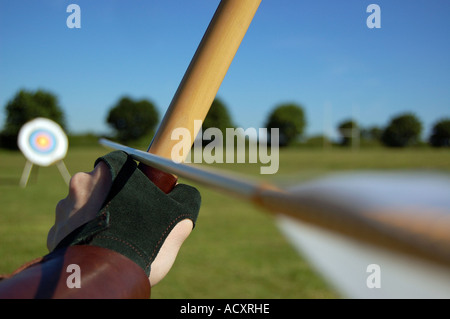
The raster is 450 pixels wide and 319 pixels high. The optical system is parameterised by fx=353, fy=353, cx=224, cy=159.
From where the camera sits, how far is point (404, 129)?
64.2 feet

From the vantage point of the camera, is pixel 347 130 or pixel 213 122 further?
pixel 347 130

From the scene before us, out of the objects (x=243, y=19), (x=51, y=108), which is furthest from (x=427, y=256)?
(x=51, y=108)

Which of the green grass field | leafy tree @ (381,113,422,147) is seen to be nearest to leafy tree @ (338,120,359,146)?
leafy tree @ (381,113,422,147)

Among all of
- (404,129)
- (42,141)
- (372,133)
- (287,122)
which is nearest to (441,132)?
(404,129)

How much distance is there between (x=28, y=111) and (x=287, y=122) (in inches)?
679

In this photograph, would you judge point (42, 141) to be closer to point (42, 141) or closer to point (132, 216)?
point (42, 141)

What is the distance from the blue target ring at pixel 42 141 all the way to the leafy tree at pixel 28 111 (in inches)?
401

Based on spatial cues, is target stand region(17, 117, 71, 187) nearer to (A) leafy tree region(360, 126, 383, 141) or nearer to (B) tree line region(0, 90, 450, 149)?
(B) tree line region(0, 90, 450, 149)

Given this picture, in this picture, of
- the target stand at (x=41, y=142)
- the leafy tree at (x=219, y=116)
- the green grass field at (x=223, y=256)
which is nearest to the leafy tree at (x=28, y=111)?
the leafy tree at (x=219, y=116)

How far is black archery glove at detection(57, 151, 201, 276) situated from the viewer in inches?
11.9

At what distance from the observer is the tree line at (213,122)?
15203mm

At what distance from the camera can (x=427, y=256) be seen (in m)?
0.08

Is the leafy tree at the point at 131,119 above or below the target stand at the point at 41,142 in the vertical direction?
above

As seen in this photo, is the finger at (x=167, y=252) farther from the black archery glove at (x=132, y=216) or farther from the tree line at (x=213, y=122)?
the tree line at (x=213, y=122)
